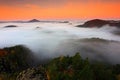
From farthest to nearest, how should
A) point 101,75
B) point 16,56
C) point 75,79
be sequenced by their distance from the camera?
point 16,56
point 101,75
point 75,79

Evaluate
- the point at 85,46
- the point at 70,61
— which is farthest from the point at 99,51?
the point at 70,61

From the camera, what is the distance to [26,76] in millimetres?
25234

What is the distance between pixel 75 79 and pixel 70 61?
→ 18.3 feet

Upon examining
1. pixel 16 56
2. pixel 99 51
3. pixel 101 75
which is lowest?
pixel 99 51

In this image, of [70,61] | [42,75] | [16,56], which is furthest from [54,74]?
[16,56]

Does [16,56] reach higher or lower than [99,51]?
higher

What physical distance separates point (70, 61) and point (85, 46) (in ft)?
543

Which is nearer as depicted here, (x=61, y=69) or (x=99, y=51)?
(x=61, y=69)

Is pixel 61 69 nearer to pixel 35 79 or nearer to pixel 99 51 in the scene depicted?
pixel 35 79

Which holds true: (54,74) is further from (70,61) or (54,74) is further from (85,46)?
(85,46)

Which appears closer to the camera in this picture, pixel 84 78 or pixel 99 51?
pixel 84 78

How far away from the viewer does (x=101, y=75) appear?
27703 mm

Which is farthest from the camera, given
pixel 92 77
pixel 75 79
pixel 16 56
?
pixel 16 56

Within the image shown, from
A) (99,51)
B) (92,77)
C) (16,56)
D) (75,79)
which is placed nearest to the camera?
(75,79)
